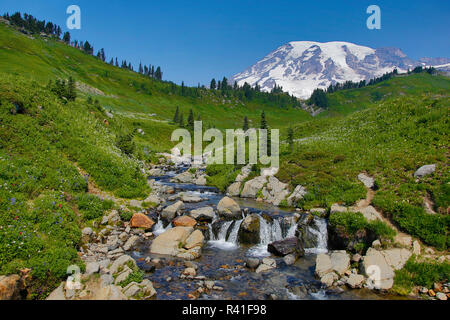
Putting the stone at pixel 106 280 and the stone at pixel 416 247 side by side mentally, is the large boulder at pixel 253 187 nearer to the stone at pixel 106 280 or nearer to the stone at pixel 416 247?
the stone at pixel 416 247

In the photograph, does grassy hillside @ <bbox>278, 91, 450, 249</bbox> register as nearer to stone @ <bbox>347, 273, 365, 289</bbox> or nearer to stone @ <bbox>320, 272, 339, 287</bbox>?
stone @ <bbox>347, 273, 365, 289</bbox>

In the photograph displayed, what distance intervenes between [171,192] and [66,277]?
67.1 feet

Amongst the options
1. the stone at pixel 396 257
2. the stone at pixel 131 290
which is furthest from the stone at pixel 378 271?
the stone at pixel 131 290

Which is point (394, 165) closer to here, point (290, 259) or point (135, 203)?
point (290, 259)

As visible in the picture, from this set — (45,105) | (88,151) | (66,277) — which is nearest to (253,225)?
(66,277)

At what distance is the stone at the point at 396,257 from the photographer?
13609 mm

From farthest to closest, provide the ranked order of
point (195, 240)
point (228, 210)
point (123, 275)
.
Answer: point (228, 210) → point (195, 240) → point (123, 275)

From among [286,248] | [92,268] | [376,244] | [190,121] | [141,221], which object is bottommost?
[286,248]

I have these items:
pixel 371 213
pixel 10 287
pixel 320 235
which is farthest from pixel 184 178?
pixel 10 287

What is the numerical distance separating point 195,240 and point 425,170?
64.4ft

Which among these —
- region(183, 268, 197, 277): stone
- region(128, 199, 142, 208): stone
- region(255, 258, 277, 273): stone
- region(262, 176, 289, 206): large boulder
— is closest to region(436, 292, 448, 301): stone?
region(255, 258, 277, 273): stone

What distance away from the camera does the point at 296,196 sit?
27156mm

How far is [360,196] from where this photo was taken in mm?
22391
